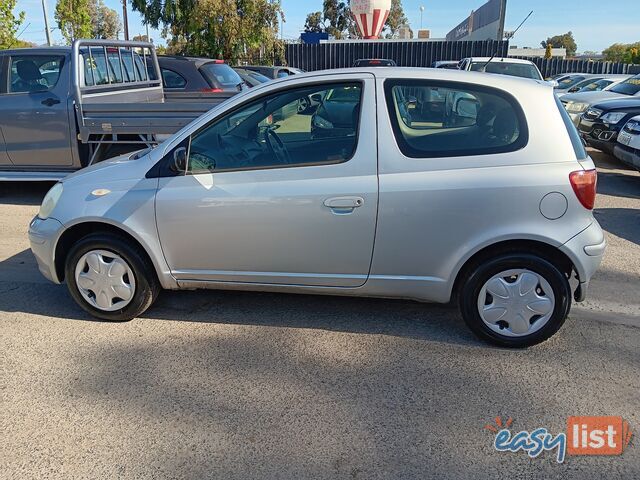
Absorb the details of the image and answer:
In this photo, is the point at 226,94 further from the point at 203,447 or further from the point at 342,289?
the point at 203,447

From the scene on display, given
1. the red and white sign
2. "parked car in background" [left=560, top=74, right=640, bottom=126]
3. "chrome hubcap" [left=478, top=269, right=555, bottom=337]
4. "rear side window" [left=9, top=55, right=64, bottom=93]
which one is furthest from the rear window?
the red and white sign

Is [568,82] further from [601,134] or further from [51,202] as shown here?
[51,202]

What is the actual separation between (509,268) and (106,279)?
8.94ft

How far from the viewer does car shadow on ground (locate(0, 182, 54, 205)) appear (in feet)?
24.4

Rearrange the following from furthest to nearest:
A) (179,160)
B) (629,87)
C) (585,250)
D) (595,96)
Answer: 1. (629,87)
2. (595,96)
3. (179,160)
4. (585,250)

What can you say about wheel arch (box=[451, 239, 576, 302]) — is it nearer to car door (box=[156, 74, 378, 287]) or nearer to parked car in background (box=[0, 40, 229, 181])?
car door (box=[156, 74, 378, 287])

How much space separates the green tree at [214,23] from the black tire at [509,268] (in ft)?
63.8

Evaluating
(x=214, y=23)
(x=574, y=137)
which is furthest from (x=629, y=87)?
(x=214, y=23)

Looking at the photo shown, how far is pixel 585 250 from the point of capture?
11.0 ft

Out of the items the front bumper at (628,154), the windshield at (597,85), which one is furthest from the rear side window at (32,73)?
the windshield at (597,85)

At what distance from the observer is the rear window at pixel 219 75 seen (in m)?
9.05

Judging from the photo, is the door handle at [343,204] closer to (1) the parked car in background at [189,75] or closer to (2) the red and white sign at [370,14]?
(1) the parked car in background at [189,75]

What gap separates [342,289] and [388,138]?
1.04 metres

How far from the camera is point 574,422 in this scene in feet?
9.45
